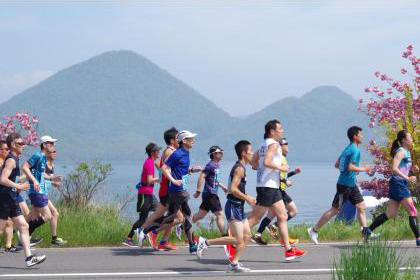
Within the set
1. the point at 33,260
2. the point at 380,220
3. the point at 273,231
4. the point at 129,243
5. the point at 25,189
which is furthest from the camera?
the point at 273,231

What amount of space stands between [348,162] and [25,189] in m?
4.84

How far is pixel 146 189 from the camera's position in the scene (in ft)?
40.7

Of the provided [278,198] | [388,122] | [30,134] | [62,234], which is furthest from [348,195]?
[30,134]

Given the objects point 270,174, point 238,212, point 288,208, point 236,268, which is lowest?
point 236,268

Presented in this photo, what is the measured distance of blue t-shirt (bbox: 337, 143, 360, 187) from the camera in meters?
12.1

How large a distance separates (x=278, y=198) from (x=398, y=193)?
230 centimetres

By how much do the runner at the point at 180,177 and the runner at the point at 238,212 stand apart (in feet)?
4.16

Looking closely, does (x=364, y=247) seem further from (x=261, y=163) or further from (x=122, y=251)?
(x=122, y=251)

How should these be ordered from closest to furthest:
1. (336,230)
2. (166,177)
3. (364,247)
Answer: (364,247), (166,177), (336,230)

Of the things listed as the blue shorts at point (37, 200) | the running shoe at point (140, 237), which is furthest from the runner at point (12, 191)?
the running shoe at point (140, 237)

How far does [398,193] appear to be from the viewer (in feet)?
38.6

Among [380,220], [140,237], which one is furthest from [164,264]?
[380,220]

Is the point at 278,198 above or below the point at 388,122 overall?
below

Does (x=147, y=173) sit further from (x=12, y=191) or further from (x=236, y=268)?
(x=236, y=268)
